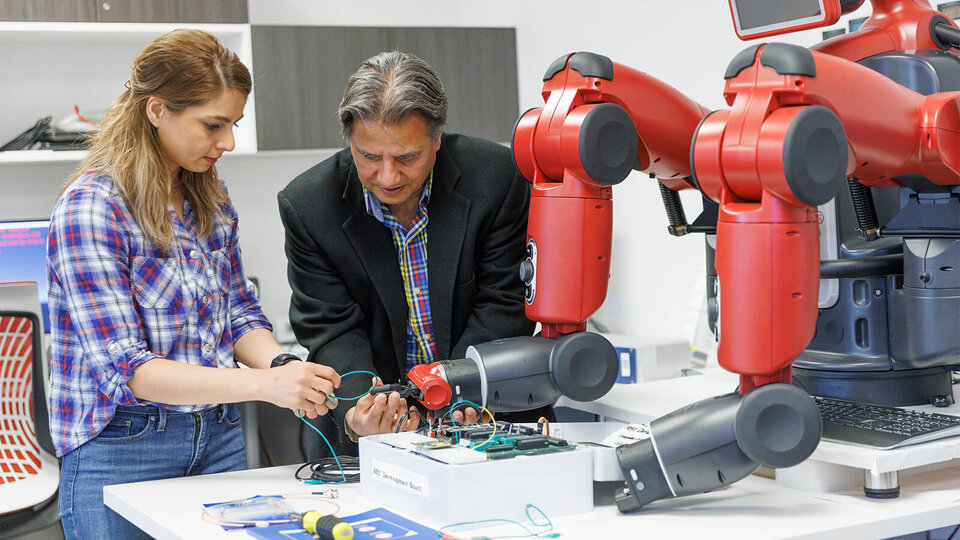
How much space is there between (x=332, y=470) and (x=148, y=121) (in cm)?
62

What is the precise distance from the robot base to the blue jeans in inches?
36.7

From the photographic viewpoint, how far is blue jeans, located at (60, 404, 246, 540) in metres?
1.54

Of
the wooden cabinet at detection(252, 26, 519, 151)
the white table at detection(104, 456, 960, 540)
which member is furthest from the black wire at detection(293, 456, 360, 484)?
the wooden cabinet at detection(252, 26, 519, 151)

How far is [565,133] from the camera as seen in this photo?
129cm

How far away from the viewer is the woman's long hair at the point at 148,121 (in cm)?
154

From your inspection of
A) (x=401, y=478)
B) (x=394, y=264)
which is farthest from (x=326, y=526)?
(x=394, y=264)

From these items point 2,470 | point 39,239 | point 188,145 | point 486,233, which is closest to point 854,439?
point 486,233

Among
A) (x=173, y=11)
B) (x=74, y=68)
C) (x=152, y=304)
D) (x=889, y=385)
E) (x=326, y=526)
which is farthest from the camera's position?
(x=74, y=68)

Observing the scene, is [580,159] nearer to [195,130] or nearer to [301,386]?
[301,386]

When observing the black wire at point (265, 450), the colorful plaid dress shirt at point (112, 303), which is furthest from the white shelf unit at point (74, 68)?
the colorful plaid dress shirt at point (112, 303)

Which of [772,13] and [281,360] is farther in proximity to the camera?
[281,360]

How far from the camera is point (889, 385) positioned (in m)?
1.43

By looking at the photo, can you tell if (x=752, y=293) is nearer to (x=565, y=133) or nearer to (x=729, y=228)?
(x=729, y=228)

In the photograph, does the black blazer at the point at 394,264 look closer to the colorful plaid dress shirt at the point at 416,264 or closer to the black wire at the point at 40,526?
the colorful plaid dress shirt at the point at 416,264
